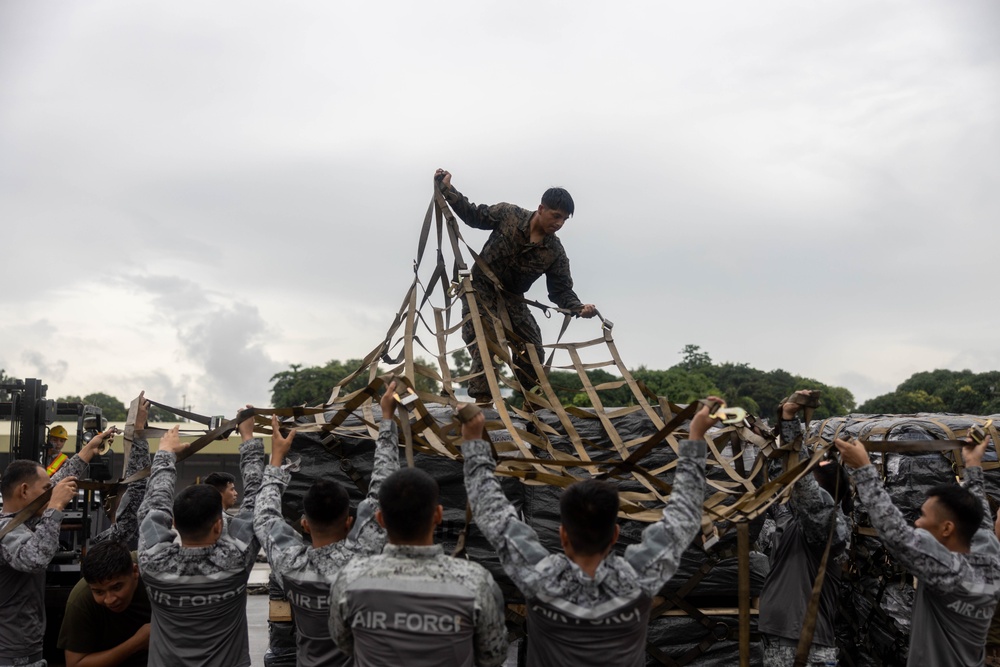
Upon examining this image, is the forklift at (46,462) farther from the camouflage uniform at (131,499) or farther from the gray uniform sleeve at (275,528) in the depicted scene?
the gray uniform sleeve at (275,528)

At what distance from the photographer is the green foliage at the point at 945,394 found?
103 ft

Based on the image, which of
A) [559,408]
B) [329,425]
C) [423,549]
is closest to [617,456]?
[559,408]

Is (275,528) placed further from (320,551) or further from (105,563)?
(105,563)

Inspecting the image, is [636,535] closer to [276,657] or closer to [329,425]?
[329,425]

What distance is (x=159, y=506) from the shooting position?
3.60 m

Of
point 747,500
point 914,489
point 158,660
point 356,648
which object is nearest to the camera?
point 356,648

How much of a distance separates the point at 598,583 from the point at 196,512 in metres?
1.68

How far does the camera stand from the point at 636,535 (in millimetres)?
4051

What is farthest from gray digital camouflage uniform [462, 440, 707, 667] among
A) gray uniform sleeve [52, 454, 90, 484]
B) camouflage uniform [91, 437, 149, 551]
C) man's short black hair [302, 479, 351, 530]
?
gray uniform sleeve [52, 454, 90, 484]

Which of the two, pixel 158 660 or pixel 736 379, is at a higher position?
pixel 736 379

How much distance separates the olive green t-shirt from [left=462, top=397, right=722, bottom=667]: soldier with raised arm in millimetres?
1960

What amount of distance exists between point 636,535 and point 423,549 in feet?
5.28

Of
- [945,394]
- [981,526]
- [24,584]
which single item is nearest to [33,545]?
[24,584]

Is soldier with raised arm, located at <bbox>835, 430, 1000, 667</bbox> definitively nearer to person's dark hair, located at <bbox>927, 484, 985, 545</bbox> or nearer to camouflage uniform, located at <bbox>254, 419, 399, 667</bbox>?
person's dark hair, located at <bbox>927, 484, 985, 545</bbox>
